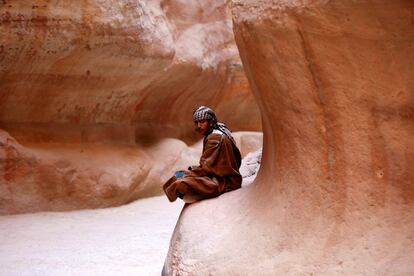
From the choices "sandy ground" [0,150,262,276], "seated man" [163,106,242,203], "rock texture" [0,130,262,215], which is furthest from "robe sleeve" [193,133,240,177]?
"rock texture" [0,130,262,215]

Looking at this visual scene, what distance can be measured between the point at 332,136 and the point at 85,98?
6775mm

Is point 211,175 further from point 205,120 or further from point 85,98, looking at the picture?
point 85,98

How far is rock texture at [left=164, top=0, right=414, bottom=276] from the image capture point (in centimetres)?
347

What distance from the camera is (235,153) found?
17.2 feet

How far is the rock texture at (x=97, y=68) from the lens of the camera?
28.5 ft

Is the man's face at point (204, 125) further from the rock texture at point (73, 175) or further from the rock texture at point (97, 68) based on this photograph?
the rock texture at point (73, 175)

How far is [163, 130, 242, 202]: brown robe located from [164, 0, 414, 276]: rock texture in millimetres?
857

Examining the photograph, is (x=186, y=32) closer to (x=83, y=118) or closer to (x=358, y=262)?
(x=83, y=118)

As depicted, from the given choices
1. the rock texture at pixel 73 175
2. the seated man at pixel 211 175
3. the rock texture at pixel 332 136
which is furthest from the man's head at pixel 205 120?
the rock texture at pixel 73 175

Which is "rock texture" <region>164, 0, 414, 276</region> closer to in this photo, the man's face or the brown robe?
the brown robe

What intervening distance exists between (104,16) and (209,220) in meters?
5.16

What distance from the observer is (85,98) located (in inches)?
391

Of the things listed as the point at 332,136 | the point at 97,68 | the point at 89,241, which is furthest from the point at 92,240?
the point at 332,136

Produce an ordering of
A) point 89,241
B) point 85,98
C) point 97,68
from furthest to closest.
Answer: point 85,98, point 97,68, point 89,241
